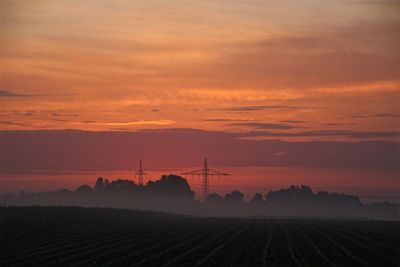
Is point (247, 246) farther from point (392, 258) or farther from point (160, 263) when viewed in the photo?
point (160, 263)

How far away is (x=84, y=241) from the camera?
38844 mm

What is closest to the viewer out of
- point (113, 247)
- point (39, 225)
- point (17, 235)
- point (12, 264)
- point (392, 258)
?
point (12, 264)

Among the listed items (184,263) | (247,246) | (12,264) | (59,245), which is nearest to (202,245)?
(247,246)

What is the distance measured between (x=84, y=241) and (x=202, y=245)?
669cm

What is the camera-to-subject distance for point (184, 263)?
27.7 metres

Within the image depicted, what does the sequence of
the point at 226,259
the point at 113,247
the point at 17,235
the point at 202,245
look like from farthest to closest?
the point at 17,235, the point at 202,245, the point at 113,247, the point at 226,259

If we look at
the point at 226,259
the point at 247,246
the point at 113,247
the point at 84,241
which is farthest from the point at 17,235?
the point at 226,259

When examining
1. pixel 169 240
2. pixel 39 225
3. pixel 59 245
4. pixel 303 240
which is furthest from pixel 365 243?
pixel 39 225

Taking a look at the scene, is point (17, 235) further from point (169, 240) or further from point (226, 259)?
point (226, 259)

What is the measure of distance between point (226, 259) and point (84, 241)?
476 inches

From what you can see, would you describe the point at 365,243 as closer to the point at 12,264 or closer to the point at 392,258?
the point at 392,258

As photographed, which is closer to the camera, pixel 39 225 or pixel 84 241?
pixel 84 241

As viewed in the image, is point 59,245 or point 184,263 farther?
point 59,245

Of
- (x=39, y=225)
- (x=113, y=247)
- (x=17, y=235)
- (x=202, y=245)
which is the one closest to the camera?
(x=113, y=247)
